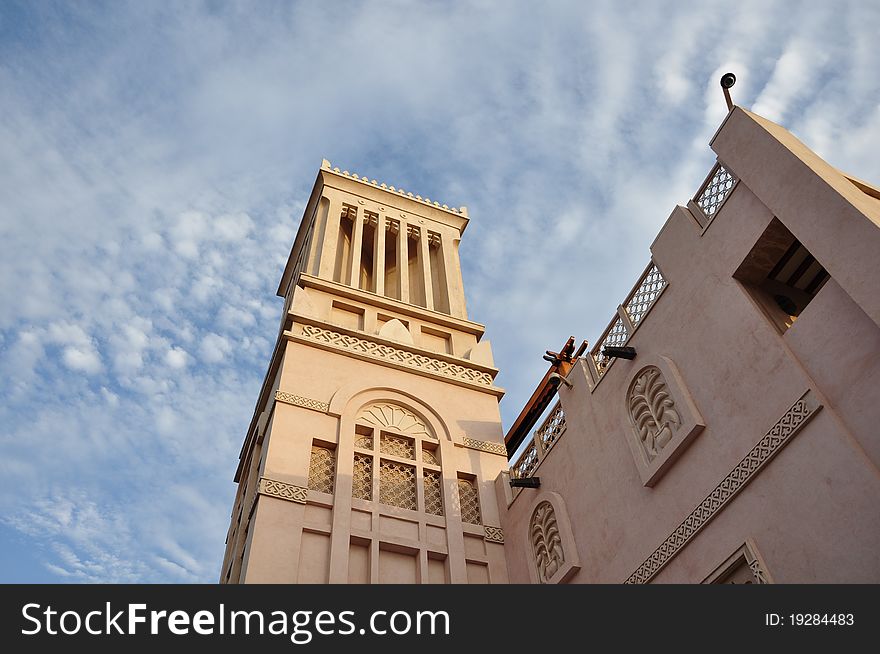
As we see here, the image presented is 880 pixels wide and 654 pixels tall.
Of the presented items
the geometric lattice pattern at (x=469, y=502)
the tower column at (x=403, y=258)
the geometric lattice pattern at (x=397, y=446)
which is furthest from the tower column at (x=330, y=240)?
the geometric lattice pattern at (x=469, y=502)

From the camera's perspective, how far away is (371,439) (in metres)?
11.5

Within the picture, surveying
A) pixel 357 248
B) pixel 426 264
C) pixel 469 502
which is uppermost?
pixel 426 264

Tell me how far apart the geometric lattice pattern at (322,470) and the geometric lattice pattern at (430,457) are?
1433mm

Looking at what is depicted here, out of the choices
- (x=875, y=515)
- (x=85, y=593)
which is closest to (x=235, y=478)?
(x=85, y=593)

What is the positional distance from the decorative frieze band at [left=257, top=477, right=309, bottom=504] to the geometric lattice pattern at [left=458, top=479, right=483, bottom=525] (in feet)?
7.69

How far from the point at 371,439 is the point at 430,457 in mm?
931

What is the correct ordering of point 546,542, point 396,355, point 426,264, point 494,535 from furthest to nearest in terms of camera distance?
1. point 426,264
2. point 396,355
3. point 494,535
4. point 546,542

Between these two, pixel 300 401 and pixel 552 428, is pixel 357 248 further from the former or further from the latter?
pixel 552 428

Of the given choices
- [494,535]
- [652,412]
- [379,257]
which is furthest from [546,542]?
[379,257]

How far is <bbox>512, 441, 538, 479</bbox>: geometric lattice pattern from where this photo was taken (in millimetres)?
10797

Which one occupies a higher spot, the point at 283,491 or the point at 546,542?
the point at 283,491

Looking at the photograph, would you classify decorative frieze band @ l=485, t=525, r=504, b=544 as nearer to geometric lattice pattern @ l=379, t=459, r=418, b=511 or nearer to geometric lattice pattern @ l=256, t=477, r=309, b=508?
geometric lattice pattern @ l=379, t=459, r=418, b=511

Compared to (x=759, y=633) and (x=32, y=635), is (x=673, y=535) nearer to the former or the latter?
(x=759, y=633)

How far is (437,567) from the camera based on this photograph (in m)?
10.3
